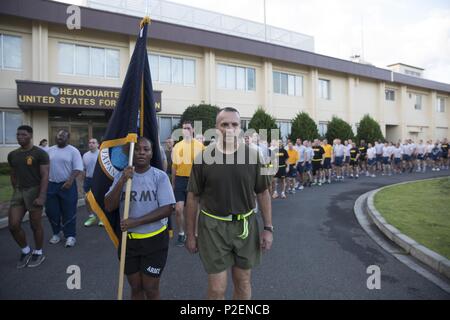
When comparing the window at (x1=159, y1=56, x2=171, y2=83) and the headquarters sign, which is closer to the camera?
the headquarters sign

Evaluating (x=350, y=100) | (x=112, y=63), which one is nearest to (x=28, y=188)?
(x=112, y=63)

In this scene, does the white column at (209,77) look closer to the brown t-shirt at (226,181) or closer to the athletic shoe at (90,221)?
the athletic shoe at (90,221)

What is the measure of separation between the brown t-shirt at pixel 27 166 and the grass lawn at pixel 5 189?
18.2 feet

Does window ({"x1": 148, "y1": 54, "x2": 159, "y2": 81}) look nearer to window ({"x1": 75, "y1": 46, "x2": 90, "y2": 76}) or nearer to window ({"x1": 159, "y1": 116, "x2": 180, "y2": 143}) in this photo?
window ({"x1": 159, "y1": 116, "x2": 180, "y2": 143})

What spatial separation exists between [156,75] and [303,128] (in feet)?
33.0

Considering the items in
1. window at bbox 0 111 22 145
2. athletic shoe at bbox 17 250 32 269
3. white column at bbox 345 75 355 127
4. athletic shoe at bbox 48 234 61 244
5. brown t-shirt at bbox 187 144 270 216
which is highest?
white column at bbox 345 75 355 127

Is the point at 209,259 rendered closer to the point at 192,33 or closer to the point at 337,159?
the point at 337,159

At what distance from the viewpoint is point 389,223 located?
670 centimetres

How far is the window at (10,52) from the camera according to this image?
15.3m

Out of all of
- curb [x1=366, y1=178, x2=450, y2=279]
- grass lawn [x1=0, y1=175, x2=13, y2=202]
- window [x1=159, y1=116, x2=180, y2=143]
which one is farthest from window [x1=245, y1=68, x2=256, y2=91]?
curb [x1=366, y1=178, x2=450, y2=279]

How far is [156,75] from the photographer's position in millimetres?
18609

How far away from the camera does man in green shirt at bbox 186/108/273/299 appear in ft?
9.52

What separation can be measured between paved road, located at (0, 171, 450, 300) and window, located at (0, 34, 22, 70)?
12.3 m

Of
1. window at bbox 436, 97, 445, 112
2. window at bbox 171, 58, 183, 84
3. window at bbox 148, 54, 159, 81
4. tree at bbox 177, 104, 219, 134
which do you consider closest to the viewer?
tree at bbox 177, 104, 219, 134
